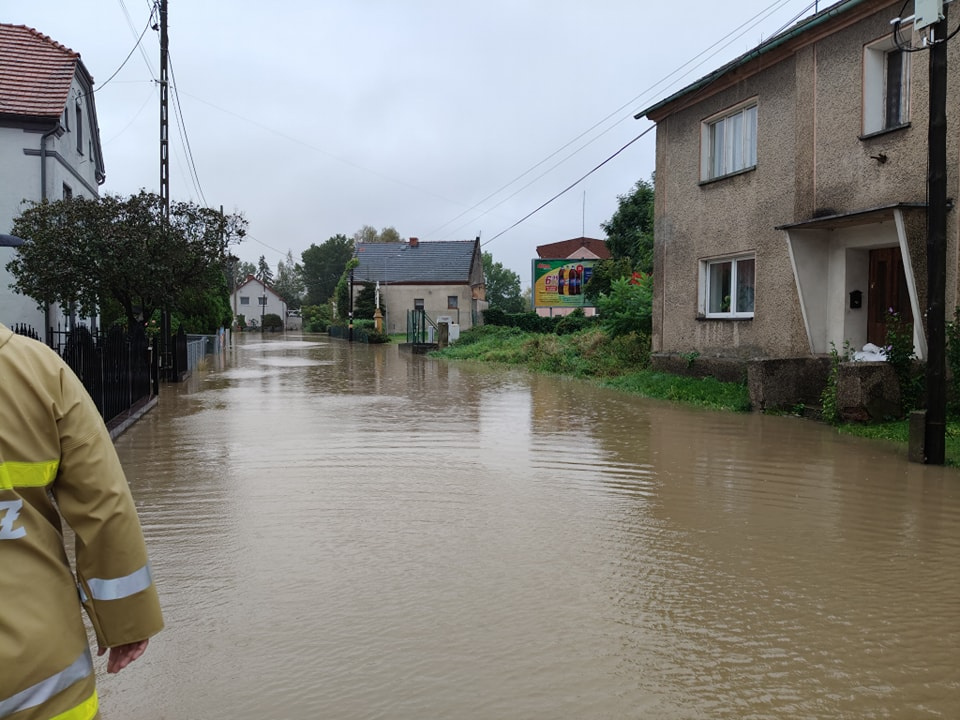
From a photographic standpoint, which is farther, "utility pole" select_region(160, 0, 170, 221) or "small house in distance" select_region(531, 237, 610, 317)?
"small house in distance" select_region(531, 237, 610, 317)

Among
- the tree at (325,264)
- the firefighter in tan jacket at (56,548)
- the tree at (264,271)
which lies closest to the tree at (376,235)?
the tree at (325,264)

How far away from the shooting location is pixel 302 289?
132 meters

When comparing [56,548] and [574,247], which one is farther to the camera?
[574,247]

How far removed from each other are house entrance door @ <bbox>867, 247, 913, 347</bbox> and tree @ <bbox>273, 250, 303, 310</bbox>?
110 meters

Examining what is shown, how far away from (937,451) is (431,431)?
611 centimetres

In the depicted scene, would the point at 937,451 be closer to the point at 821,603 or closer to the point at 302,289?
the point at 821,603

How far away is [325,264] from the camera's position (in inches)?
4338

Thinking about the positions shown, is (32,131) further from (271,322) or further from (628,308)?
(271,322)

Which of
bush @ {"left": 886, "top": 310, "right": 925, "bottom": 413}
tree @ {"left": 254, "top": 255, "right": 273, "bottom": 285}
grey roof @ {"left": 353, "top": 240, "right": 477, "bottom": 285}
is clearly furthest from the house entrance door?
tree @ {"left": 254, "top": 255, "right": 273, "bottom": 285}

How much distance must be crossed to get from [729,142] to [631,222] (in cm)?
2509

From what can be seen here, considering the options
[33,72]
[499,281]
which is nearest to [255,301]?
[499,281]

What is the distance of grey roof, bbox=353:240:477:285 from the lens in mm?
60688

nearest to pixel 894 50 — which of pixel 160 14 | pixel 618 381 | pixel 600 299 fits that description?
pixel 618 381

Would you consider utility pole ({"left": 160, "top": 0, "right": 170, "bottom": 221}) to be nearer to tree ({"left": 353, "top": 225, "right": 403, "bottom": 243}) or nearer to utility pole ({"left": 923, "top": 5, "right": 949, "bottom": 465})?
utility pole ({"left": 923, "top": 5, "right": 949, "bottom": 465})
